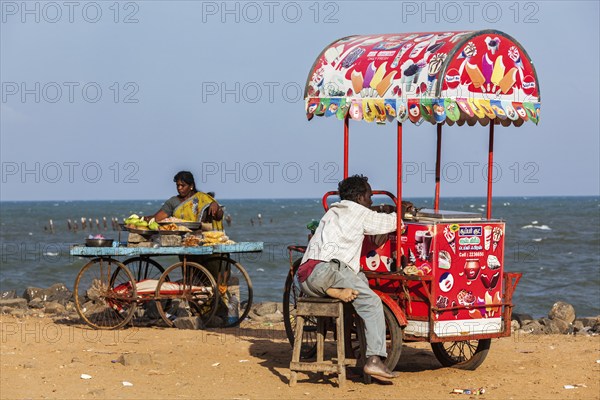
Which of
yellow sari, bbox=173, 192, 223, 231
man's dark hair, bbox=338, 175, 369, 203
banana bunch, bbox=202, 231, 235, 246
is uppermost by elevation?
man's dark hair, bbox=338, 175, 369, 203

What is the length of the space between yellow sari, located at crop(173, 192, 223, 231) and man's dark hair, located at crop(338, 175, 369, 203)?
14.8 feet

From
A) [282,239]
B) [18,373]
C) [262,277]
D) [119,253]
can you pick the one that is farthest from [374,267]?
[282,239]

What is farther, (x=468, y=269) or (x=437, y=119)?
(x=468, y=269)

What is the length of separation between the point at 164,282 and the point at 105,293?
816 millimetres

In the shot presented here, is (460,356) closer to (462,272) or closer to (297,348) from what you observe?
(462,272)

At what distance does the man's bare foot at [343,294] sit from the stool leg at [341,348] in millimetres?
85

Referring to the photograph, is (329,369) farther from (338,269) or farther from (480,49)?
(480,49)

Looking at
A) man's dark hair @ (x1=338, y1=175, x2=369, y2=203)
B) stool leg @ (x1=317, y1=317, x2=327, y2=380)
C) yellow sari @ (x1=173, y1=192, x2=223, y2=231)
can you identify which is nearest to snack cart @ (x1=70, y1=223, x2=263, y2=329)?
yellow sari @ (x1=173, y1=192, x2=223, y2=231)

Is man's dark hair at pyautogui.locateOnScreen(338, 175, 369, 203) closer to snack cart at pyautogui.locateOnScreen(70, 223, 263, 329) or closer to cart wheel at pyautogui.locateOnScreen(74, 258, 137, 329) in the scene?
snack cart at pyautogui.locateOnScreen(70, 223, 263, 329)

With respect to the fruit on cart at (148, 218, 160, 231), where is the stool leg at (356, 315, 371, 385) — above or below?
below

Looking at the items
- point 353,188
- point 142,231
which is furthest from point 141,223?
point 353,188

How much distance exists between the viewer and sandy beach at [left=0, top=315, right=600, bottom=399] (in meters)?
9.37

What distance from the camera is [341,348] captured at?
948cm

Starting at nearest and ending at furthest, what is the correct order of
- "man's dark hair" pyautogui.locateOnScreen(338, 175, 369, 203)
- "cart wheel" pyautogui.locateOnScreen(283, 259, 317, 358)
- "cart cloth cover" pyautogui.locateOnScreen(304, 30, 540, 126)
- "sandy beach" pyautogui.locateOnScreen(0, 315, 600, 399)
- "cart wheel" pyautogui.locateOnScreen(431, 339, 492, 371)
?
1. "sandy beach" pyautogui.locateOnScreen(0, 315, 600, 399)
2. "cart cloth cover" pyautogui.locateOnScreen(304, 30, 540, 126)
3. "man's dark hair" pyautogui.locateOnScreen(338, 175, 369, 203)
4. "cart wheel" pyautogui.locateOnScreen(431, 339, 492, 371)
5. "cart wheel" pyautogui.locateOnScreen(283, 259, 317, 358)
